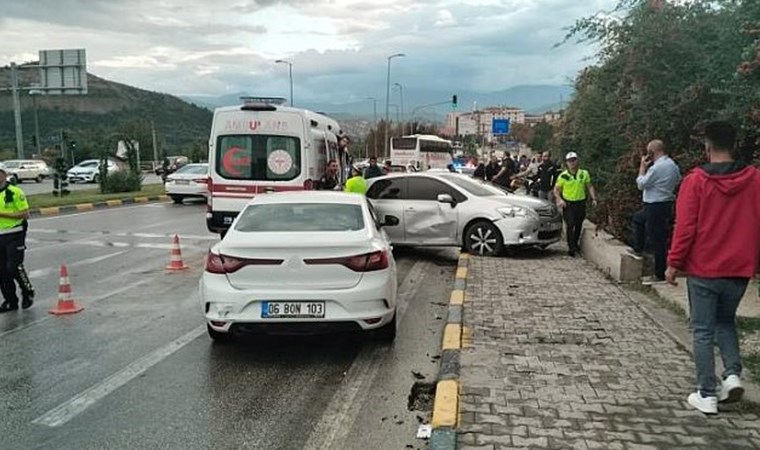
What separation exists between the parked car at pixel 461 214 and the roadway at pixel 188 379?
8.14ft

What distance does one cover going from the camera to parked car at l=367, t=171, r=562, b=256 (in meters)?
11.9

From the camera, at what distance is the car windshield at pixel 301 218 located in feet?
22.3

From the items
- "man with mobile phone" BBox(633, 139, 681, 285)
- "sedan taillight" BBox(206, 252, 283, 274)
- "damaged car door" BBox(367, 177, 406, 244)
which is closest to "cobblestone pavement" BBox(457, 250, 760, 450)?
"man with mobile phone" BBox(633, 139, 681, 285)

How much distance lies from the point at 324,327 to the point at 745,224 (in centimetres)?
338

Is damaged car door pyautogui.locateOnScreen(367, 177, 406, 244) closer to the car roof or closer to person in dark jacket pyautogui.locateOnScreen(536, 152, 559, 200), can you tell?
person in dark jacket pyautogui.locateOnScreen(536, 152, 559, 200)

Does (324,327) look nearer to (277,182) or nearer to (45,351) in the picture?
(45,351)

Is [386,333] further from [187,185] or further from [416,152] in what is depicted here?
[416,152]

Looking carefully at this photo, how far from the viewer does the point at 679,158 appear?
10.6 metres

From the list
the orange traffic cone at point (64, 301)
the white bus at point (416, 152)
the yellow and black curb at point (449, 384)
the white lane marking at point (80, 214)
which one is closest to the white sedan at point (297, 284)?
the yellow and black curb at point (449, 384)

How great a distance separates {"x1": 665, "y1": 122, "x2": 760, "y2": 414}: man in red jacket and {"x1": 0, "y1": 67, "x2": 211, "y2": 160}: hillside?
A: 7453 cm

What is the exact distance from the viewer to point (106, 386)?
5.64m

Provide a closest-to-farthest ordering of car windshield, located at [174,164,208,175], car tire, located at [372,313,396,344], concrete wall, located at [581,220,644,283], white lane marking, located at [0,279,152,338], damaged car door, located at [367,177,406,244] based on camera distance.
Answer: car tire, located at [372,313,396,344], white lane marking, located at [0,279,152,338], concrete wall, located at [581,220,644,283], damaged car door, located at [367,177,406,244], car windshield, located at [174,164,208,175]

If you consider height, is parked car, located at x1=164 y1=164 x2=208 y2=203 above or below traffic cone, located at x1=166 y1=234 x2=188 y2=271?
above

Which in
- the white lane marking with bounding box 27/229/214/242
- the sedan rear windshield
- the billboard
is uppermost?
the billboard
